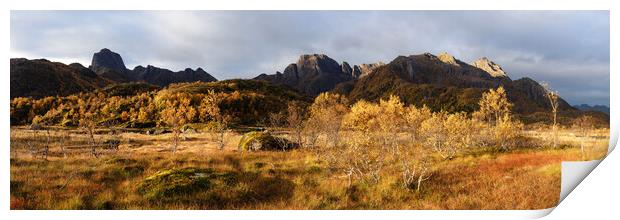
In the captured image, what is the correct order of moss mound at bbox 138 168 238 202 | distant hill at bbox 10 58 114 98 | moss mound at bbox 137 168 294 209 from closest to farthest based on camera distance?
moss mound at bbox 137 168 294 209 < moss mound at bbox 138 168 238 202 < distant hill at bbox 10 58 114 98

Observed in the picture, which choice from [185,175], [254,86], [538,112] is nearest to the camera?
[185,175]

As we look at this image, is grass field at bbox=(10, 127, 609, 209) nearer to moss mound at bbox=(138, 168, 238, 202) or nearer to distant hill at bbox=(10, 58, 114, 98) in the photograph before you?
moss mound at bbox=(138, 168, 238, 202)

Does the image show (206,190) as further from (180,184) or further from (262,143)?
(262,143)

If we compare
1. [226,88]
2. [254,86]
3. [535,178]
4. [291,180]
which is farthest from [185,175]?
[254,86]

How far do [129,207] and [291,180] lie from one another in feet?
24.3

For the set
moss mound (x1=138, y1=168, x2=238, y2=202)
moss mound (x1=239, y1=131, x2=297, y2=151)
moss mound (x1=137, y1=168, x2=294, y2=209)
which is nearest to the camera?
moss mound (x1=137, y1=168, x2=294, y2=209)

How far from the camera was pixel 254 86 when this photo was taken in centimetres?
16662

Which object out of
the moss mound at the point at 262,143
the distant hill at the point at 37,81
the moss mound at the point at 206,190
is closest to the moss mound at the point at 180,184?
the moss mound at the point at 206,190

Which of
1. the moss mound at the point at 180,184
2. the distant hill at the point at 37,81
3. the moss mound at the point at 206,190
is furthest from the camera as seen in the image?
the distant hill at the point at 37,81

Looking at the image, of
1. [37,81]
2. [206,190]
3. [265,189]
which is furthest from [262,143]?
[37,81]

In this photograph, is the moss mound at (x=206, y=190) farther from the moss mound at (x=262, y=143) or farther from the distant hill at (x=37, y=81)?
the distant hill at (x=37, y=81)

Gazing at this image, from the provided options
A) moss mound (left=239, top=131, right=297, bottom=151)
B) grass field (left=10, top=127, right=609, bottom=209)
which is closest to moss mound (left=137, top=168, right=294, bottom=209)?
grass field (left=10, top=127, right=609, bottom=209)

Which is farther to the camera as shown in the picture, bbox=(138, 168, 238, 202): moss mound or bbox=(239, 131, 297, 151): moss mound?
bbox=(239, 131, 297, 151): moss mound
